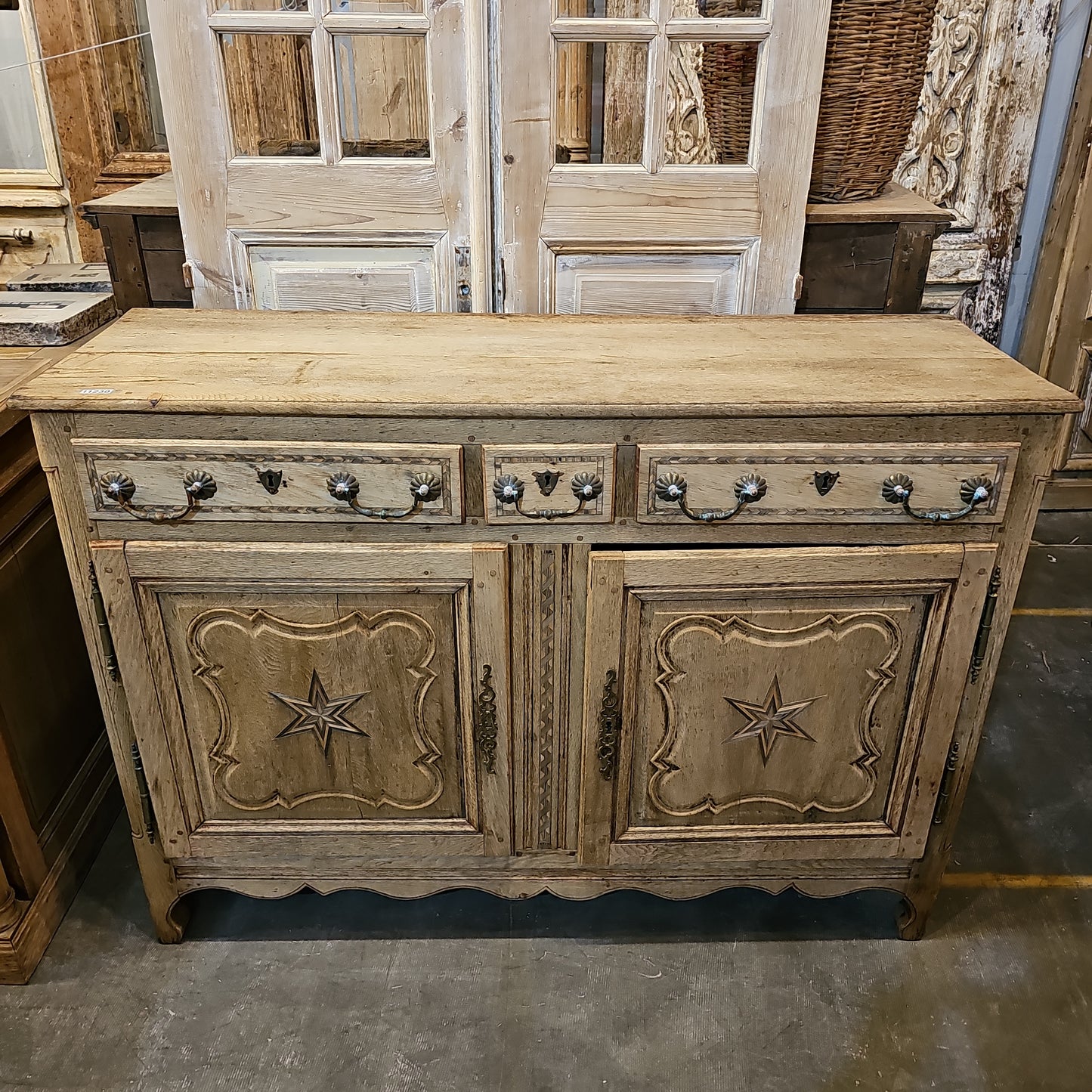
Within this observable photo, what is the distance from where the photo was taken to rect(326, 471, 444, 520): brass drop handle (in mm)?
1391

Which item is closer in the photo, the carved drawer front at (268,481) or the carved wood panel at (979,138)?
the carved drawer front at (268,481)

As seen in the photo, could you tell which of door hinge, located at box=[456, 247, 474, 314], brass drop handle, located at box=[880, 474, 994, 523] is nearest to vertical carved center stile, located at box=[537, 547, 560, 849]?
brass drop handle, located at box=[880, 474, 994, 523]

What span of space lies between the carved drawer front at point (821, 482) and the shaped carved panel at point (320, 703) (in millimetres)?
408

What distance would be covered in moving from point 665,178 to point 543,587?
0.87 metres

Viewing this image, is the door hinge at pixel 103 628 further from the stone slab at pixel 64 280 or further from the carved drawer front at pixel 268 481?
the stone slab at pixel 64 280

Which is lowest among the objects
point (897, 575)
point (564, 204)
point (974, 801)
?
point (974, 801)

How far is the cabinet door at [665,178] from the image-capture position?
1.70 metres

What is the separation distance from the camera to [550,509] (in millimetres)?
1434

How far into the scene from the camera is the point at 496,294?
6.19 ft

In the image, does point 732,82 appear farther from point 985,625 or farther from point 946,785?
point 946,785

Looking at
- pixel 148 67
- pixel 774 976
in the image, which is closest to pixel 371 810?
pixel 774 976

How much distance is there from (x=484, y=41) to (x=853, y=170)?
2.63 feet

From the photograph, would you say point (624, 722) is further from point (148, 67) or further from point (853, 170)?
point (148, 67)

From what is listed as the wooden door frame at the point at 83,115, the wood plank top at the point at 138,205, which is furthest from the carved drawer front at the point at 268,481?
the wooden door frame at the point at 83,115
